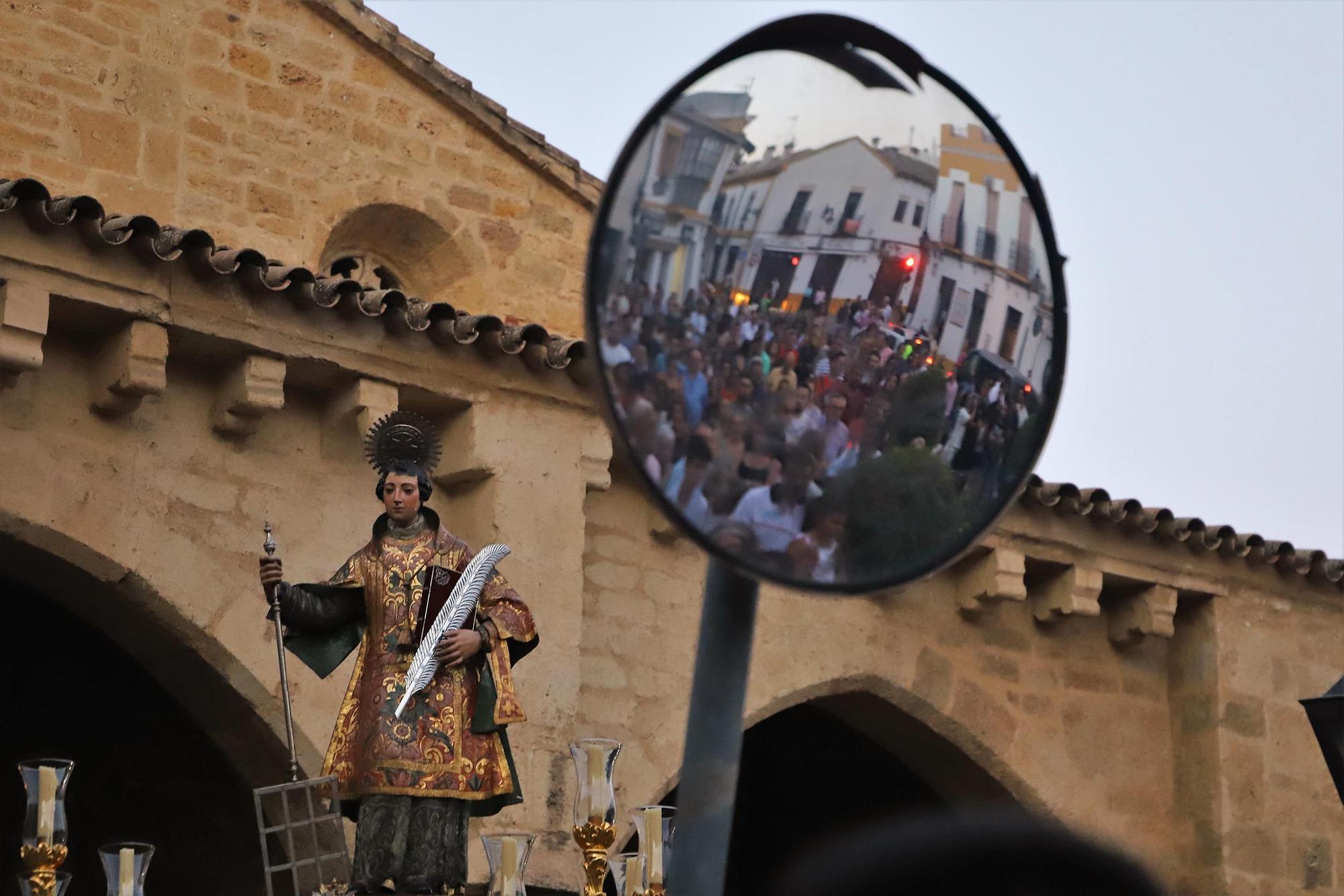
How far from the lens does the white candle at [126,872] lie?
16.4ft

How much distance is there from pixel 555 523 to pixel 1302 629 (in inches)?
179

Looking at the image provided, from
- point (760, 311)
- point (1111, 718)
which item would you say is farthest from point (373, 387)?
point (760, 311)

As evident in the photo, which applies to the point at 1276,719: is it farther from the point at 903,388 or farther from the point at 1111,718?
the point at 903,388

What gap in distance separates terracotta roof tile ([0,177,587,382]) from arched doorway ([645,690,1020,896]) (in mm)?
→ 2715

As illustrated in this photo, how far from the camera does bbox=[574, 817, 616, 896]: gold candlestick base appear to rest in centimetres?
594

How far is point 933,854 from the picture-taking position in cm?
146

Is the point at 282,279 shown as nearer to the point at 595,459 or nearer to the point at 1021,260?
the point at 595,459

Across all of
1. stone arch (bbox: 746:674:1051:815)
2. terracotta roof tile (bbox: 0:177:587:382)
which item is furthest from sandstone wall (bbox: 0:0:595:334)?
stone arch (bbox: 746:674:1051:815)

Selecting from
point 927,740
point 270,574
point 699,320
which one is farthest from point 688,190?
point 927,740

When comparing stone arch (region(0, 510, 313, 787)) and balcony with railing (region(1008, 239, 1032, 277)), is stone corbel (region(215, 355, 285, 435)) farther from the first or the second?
balcony with railing (region(1008, 239, 1032, 277))

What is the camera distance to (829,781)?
37.0 ft

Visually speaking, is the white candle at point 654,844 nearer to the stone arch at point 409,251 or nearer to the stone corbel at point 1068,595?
the stone corbel at point 1068,595

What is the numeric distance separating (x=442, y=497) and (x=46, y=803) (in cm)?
333

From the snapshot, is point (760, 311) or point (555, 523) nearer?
point (760, 311)
